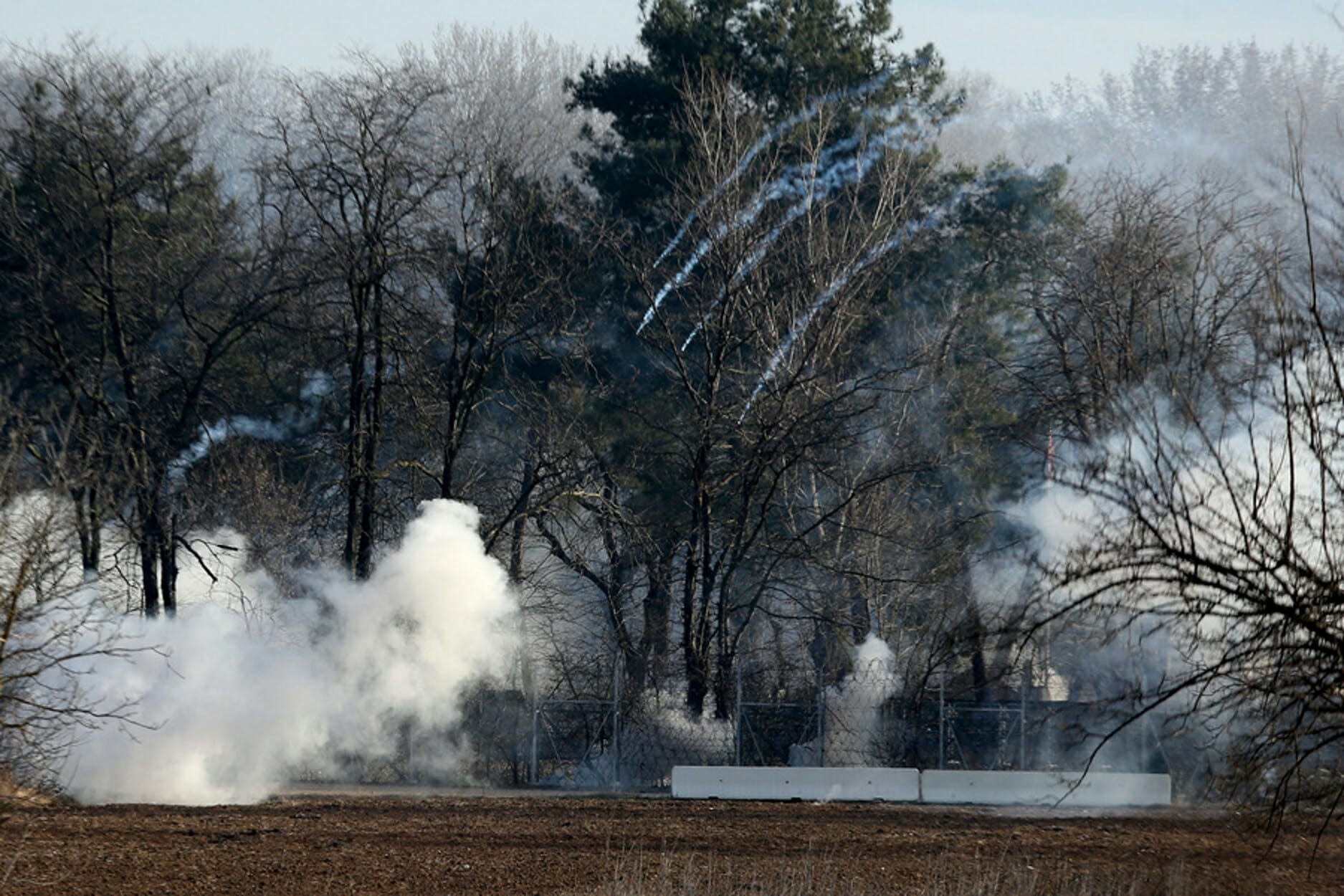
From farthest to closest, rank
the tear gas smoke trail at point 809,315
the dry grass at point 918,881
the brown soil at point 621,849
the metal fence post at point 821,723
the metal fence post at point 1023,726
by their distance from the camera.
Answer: the tear gas smoke trail at point 809,315
the metal fence post at point 821,723
the metal fence post at point 1023,726
the brown soil at point 621,849
the dry grass at point 918,881

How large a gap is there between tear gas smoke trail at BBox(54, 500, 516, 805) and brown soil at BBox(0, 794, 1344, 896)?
0.94 m

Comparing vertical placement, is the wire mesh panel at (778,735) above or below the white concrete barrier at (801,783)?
above

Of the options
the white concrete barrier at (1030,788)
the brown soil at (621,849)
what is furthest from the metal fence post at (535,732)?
the white concrete barrier at (1030,788)

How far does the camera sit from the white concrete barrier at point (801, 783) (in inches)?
720

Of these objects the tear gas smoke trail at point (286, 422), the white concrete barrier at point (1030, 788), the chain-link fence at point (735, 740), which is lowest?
the white concrete barrier at point (1030, 788)

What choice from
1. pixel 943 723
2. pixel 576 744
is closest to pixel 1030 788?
pixel 943 723

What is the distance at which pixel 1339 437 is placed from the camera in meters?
8.12

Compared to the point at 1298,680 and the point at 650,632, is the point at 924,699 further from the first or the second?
the point at 1298,680

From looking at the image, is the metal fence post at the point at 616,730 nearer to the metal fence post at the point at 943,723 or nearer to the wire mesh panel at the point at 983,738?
the metal fence post at the point at 943,723

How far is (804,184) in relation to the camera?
24500mm

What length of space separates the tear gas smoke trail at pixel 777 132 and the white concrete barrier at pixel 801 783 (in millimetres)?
10351

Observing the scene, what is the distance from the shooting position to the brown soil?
12.2m

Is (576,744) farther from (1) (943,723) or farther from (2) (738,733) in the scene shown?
(1) (943,723)

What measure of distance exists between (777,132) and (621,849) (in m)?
16.8
